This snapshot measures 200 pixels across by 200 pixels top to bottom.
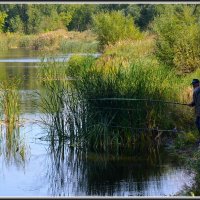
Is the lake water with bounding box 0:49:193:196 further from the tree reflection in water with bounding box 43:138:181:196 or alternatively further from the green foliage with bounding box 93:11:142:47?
the green foliage with bounding box 93:11:142:47

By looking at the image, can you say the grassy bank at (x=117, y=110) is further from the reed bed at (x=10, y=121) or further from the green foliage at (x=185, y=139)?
the reed bed at (x=10, y=121)

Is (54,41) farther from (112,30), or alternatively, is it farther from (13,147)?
(13,147)

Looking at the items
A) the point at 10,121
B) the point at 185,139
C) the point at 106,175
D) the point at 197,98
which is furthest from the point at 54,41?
the point at 106,175

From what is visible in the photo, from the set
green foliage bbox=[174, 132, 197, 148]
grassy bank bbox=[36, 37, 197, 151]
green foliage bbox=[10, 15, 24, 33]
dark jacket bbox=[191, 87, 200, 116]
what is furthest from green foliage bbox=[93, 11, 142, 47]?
green foliage bbox=[10, 15, 24, 33]

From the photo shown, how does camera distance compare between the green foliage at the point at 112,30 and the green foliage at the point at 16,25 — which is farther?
the green foliage at the point at 16,25

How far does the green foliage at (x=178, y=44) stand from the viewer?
21.9 meters

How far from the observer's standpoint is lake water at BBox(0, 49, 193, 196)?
1108 cm

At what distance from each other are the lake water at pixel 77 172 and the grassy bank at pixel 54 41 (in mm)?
22501

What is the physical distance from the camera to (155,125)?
1429 centimetres

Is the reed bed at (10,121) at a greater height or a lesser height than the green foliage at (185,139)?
greater

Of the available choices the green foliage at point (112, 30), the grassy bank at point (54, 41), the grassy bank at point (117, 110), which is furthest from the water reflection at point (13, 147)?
the grassy bank at point (54, 41)

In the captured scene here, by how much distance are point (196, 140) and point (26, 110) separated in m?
6.97

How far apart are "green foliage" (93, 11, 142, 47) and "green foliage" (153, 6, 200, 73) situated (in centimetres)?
1047

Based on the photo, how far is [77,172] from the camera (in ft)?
41.1
